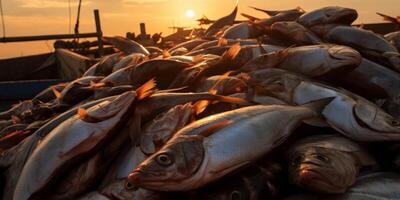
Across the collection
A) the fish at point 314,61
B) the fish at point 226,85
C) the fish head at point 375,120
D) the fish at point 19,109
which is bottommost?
the fish at point 19,109

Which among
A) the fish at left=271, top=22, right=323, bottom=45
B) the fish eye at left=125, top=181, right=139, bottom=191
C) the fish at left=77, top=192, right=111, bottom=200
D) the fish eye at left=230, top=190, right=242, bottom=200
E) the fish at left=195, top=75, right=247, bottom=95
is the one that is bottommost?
the fish at left=77, top=192, right=111, bottom=200

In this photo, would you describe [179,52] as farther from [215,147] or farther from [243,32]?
[215,147]

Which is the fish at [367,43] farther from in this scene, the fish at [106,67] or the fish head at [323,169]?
the fish at [106,67]

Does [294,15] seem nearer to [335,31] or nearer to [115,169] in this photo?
[335,31]

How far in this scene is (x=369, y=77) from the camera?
3.34 meters

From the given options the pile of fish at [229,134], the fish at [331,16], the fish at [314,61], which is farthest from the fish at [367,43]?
the fish at [314,61]

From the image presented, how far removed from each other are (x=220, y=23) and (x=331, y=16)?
8.50 feet

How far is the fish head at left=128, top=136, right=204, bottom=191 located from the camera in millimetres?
2078

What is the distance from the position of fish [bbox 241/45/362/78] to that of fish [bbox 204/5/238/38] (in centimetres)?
299

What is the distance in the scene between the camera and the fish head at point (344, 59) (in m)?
3.20

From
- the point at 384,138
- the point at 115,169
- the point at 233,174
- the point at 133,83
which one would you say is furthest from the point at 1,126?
the point at 384,138

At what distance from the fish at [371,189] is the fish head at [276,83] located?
2.66 ft

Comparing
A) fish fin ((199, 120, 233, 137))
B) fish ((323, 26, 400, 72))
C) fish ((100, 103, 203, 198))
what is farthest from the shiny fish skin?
fish ((323, 26, 400, 72))

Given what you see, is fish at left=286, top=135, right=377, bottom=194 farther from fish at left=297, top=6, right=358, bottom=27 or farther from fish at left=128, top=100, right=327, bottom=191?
fish at left=297, top=6, right=358, bottom=27
